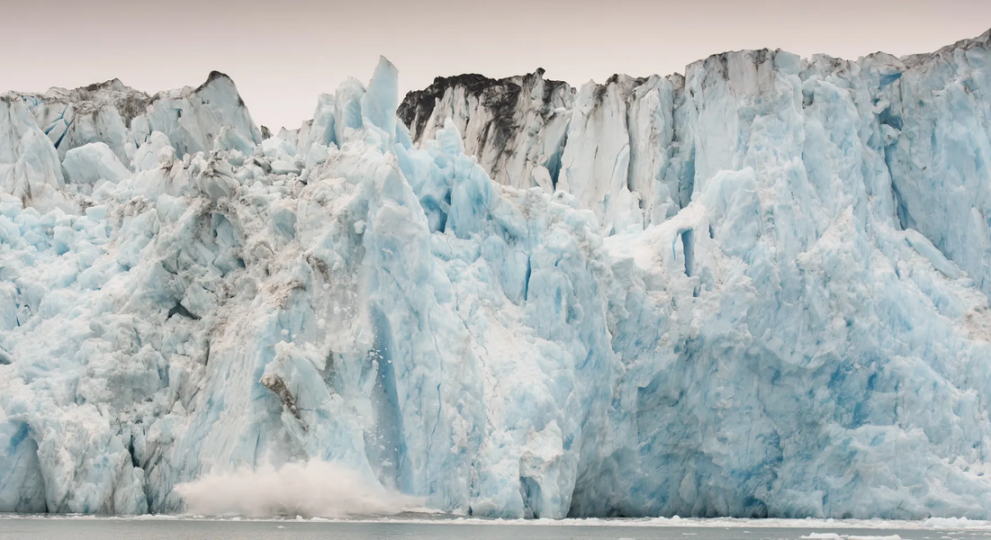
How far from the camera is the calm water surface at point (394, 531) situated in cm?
2070

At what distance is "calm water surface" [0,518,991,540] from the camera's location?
2070cm

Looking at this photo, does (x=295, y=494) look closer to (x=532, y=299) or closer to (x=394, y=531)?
(x=394, y=531)

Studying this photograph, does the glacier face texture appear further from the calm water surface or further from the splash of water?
the calm water surface

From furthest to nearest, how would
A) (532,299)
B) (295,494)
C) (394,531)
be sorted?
1. (532,299)
2. (295,494)
3. (394,531)

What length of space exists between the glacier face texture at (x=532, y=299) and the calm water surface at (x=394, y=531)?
3.70ft

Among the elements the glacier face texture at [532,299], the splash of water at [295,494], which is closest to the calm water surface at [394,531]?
the splash of water at [295,494]

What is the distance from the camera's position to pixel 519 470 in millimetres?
25312

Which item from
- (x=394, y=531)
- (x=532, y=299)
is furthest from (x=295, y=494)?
(x=532, y=299)

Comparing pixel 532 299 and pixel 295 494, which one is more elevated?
pixel 532 299

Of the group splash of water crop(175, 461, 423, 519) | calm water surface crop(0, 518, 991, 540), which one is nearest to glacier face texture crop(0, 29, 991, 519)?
splash of water crop(175, 461, 423, 519)

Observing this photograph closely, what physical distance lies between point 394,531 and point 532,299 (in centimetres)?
730

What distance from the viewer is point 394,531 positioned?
22594 mm

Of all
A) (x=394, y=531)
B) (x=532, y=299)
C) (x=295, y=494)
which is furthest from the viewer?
(x=532, y=299)

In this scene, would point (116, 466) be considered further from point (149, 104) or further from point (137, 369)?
point (149, 104)
